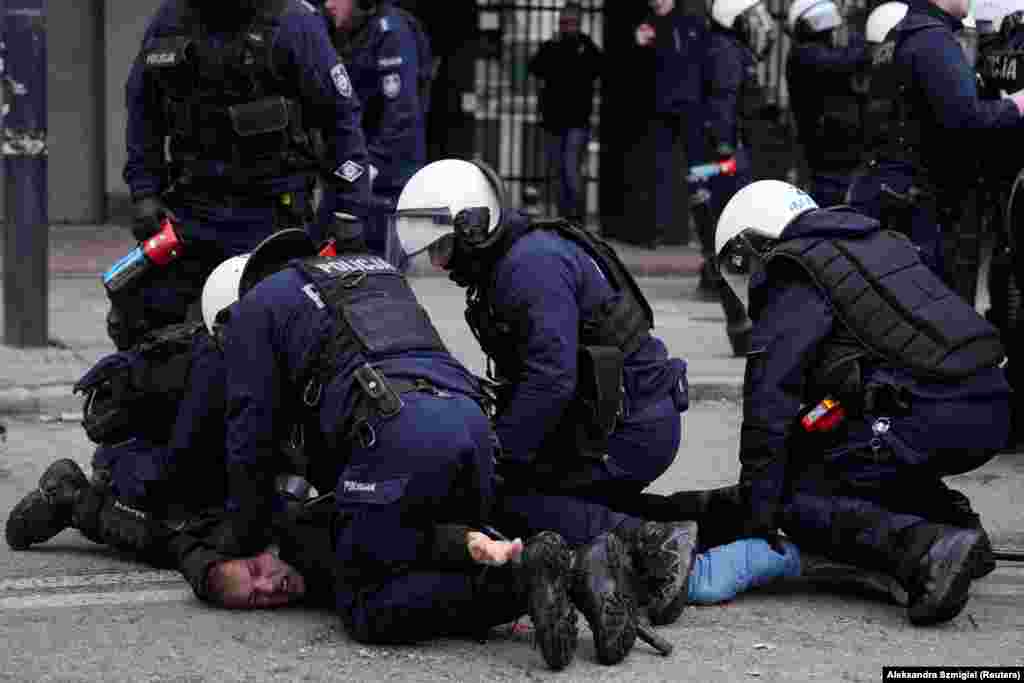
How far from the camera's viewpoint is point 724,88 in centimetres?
1140

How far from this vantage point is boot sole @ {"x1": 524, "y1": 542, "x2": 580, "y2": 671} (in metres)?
4.80

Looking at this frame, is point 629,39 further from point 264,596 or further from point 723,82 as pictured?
point 264,596

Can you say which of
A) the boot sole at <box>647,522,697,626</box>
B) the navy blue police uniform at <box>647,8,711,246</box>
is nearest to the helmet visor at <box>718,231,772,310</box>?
the boot sole at <box>647,522,697,626</box>

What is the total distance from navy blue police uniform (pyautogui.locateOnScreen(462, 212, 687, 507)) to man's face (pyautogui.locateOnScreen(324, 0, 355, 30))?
4879 mm

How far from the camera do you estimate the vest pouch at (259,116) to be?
698 cm

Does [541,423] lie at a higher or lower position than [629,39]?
lower

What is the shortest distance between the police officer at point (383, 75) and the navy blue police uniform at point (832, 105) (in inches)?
80.5

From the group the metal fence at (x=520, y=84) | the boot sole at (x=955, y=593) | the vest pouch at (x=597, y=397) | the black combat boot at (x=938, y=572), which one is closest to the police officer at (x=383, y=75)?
the metal fence at (x=520, y=84)

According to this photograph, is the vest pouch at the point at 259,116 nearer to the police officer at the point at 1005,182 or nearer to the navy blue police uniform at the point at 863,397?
the navy blue police uniform at the point at 863,397

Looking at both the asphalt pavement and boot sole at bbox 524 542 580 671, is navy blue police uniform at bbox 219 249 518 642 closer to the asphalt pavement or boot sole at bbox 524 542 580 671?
the asphalt pavement

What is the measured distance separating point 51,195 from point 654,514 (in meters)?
8.83

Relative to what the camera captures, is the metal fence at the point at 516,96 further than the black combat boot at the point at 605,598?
Yes

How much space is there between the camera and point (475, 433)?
202 inches

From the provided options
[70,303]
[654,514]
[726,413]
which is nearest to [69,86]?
[70,303]
